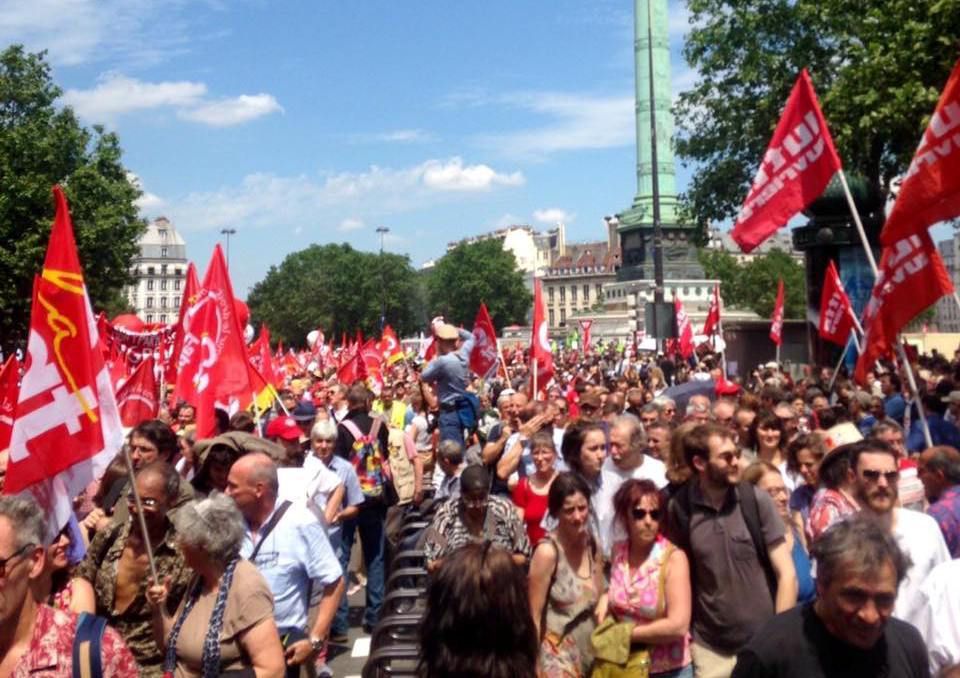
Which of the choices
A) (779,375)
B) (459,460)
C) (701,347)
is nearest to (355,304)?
(701,347)

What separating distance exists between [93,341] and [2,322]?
118 feet

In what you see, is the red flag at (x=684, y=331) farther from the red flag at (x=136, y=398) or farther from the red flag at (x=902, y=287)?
the red flag at (x=902, y=287)

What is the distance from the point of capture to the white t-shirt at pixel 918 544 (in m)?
3.97

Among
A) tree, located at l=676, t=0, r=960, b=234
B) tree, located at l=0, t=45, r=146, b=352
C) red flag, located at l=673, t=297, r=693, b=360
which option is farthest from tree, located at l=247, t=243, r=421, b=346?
red flag, located at l=673, t=297, r=693, b=360

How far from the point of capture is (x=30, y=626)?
279 centimetres

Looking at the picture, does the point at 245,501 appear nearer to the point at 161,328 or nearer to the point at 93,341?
the point at 93,341

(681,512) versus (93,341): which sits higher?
(93,341)

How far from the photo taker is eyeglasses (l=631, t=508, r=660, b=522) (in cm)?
405

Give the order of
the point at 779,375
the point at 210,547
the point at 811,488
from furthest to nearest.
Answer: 1. the point at 779,375
2. the point at 811,488
3. the point at 210,547

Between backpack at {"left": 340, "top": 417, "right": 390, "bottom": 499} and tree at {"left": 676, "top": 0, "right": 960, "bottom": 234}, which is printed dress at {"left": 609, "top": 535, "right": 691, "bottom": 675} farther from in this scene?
tree at {"left": 676, "top": 0, "right": 960, "bottom": 234}

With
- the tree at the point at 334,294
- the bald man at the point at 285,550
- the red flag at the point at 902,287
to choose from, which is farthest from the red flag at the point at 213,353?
the tree at the point at 334,294

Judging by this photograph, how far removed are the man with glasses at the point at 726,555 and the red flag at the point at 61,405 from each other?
2.14m

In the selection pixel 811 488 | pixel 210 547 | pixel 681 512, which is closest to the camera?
pixel 210 547

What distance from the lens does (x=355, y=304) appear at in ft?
369
